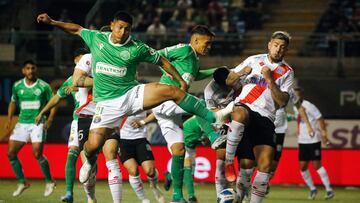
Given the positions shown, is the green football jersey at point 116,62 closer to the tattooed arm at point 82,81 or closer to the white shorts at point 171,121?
the tattooed arm at point 82,81

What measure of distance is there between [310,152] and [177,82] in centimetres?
757

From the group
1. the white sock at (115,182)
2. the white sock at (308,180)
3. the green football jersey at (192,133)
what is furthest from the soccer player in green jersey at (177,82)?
the white sock at (308,180)

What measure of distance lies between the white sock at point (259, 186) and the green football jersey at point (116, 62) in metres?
2.05

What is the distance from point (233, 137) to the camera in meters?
12.7

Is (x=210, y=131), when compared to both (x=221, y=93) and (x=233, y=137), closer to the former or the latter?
(x=221, y=93)

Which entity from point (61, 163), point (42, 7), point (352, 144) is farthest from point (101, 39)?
point (42, 7)

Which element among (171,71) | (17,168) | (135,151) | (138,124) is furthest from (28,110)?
(171,71)

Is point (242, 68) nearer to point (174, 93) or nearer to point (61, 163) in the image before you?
point (174, 93)

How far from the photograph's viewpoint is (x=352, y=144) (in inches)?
938

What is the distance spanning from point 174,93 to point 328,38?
13911 mm

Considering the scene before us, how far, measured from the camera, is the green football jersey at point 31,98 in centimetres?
1927

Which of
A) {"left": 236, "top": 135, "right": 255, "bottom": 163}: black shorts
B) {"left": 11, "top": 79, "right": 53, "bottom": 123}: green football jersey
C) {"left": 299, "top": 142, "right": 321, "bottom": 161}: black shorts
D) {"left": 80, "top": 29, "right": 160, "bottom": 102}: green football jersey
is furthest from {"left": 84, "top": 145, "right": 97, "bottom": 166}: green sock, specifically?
{"left": 299, "top": 142, "right": 321, "bottom": 161}: black shorts

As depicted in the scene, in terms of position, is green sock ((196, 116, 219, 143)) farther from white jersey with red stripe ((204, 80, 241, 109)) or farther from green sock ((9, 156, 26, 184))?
green sock ((9, 156, 26, 184))

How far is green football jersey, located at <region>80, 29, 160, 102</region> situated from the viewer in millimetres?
12352
